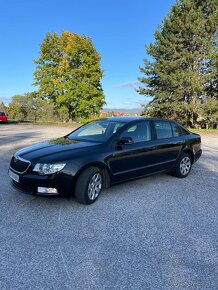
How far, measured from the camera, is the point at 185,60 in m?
27.1

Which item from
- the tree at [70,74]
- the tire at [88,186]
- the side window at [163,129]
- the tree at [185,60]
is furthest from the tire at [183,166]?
the tree at [70,74]

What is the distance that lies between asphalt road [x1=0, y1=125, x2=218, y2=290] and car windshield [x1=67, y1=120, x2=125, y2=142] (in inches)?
43.6

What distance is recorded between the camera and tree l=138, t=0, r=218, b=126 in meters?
26.0

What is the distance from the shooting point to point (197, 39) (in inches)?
1040

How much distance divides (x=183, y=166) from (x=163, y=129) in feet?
3.69

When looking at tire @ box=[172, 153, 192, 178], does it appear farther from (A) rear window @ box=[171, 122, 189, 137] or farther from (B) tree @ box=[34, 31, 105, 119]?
(B) tree @ box=[34, 31, 105, 119]

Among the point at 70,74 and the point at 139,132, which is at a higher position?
the point at 70,74

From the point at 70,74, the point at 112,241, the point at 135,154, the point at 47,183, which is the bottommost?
the point at 112,241

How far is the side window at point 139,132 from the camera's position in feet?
17.4

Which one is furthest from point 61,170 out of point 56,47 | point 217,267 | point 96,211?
point 56,47

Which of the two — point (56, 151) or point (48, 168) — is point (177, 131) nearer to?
point (56, 151)

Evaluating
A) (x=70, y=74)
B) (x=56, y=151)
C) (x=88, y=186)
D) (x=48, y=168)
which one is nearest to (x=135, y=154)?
(x=88, y=186)

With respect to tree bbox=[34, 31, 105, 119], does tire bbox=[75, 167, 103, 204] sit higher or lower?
lower

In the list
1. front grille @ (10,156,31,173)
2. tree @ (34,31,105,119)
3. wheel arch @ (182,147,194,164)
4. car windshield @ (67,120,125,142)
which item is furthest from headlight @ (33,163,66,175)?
tree @ (34,31,105,119)
